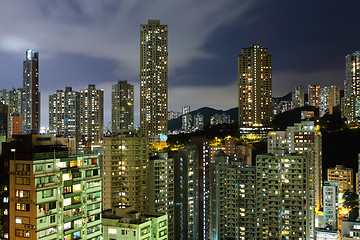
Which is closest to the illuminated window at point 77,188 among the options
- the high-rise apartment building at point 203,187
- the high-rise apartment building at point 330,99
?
the high-rise apartment building at point 203,187

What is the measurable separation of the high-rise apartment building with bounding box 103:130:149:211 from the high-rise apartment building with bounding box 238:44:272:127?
1089 inches

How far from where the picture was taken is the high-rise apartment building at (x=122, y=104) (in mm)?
49906

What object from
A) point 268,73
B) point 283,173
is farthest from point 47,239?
point 268,73

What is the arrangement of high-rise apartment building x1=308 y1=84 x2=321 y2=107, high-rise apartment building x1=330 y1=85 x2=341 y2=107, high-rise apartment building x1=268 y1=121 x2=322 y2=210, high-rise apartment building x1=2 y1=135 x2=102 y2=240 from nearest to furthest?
high-rise apartment building x1=2 y1=135 x2=102 y2=240, high-rise apartment building x1=268 y1=121 x2=322 y2=210, high-rise apartment building x1=330 y1=85 x2=341 y2=107, high-rise apartment building x1=308 y1=84 x2=321 y2=107

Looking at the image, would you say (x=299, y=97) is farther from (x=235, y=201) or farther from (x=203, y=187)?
(x=235, y=201)

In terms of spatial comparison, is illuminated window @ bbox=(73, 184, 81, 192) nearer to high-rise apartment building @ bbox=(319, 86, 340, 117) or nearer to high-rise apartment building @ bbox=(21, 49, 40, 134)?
high-rise apartment building @ bbox=(21, 49, 40, 134)

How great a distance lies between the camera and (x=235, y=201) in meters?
18.9

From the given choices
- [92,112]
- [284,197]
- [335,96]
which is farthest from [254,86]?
[284,197]

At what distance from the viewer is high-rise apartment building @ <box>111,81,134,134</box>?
4991cm

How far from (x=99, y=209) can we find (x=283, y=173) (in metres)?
10.5

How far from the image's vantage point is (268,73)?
46.2 metres

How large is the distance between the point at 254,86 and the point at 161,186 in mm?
28744

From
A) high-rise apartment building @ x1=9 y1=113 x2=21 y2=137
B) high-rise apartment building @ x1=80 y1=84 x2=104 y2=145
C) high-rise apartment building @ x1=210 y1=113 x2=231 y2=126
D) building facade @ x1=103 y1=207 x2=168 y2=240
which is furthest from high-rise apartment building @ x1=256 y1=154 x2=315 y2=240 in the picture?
high-rise apartment building @ x1=210 y1=113 x2=231 y2=126

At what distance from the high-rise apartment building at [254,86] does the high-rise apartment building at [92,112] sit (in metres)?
17.6
